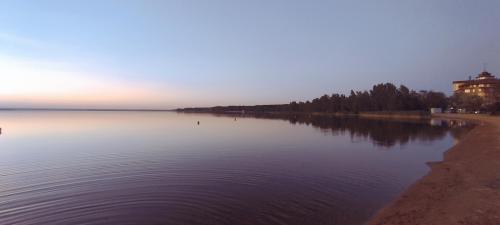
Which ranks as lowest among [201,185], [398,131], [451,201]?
[398,131]

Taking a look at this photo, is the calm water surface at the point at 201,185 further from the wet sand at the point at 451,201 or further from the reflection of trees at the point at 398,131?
the reflection of trees at the point at 398,131

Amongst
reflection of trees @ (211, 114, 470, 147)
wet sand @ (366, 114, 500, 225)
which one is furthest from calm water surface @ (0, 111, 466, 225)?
reflection of trees @ (211, 114, 470, 147)

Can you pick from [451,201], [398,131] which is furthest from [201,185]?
[398,131]

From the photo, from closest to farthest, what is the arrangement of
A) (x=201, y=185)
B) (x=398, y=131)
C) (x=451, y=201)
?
(x=451, y=201), (x=201, y=185), (x=398, y=131)

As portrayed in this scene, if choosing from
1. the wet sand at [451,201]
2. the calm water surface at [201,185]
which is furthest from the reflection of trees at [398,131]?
the wet sand at [451,201]

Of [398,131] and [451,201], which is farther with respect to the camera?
[398,131]

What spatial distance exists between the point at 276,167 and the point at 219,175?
16.6ft

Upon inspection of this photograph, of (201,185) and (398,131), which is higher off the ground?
(201,185)

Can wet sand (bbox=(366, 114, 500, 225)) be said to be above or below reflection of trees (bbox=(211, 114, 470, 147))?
above

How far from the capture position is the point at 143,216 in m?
14.3

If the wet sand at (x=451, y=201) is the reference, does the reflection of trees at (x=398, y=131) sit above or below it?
below

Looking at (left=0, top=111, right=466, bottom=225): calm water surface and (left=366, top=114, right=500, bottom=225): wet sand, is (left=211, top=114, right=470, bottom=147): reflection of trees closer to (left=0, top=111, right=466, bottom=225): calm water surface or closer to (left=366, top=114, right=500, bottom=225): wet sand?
(left=0, top=111, right=466, bottom=225): calm water surface

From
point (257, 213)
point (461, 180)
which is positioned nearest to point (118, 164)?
point (257, 213)

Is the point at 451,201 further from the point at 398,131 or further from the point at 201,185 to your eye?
the point at 398,131
